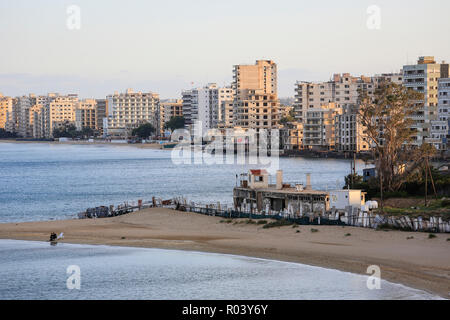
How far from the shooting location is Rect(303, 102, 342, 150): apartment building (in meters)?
126

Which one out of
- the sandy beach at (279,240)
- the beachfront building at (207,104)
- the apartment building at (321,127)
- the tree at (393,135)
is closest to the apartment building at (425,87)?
the apartment building at (321,127)

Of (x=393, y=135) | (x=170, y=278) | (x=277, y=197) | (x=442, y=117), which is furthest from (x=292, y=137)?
(x=170, y=278)

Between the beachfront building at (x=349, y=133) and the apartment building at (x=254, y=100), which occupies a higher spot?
the apartment building at (x=254, y=100)

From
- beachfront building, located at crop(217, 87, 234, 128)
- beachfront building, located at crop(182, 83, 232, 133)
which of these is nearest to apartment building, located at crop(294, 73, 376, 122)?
beachfront building, located at crop(217, 87, 234, 128)

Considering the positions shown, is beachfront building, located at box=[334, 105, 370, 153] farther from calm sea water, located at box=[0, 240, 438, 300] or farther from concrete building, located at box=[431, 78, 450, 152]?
calm sea water, located at box=[0, 240, 438, 300]

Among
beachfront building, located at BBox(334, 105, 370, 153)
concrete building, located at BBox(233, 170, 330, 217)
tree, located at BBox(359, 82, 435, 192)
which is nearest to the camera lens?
concrete building, located at BBox(233, 170, 330, 217)

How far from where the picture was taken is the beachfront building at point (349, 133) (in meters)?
115

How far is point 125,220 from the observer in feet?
135

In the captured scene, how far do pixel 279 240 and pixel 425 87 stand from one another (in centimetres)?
7215

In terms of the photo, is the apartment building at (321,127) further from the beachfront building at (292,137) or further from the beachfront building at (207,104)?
the beachfront building at (207,104)

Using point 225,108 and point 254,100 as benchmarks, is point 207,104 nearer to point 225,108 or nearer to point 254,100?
point 225,108

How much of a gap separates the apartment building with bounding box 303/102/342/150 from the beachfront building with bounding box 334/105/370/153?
3836 mm

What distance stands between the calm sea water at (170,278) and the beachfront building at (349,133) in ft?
285
